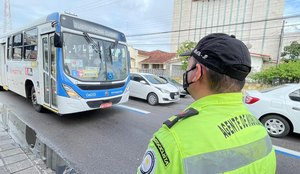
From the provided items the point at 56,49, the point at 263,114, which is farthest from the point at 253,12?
the point at 56,49

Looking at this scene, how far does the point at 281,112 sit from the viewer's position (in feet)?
14.5

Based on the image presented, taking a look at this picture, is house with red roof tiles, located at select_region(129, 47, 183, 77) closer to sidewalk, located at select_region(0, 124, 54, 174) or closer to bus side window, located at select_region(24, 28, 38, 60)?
bus side window, located at select_region(24, 28, 38, 60)

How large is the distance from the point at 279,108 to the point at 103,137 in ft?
14.5

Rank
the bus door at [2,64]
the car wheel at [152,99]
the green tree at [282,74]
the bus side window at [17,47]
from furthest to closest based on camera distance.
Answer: the green tree at [282,74] < the car wheel at [152,99] < the bus door at [2,64] < the bus side window at [17,47]

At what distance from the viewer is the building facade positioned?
33031 millimetres

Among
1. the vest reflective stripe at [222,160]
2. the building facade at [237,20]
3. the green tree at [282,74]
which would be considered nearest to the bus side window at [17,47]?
the vest reflective stripe at [222,160]

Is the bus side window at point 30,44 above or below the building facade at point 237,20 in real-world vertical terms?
below

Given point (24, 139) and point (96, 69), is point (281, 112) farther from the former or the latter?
point (24, 139)

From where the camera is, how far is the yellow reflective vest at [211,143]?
75cm

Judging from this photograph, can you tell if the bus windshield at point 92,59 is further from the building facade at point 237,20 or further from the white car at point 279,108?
the building facade at point 237,20

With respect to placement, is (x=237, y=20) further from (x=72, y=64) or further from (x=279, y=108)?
(x=72, y=64)

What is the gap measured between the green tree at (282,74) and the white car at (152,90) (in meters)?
10.5

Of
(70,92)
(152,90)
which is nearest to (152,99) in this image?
(152,90)

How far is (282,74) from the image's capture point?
13773 millimetres
